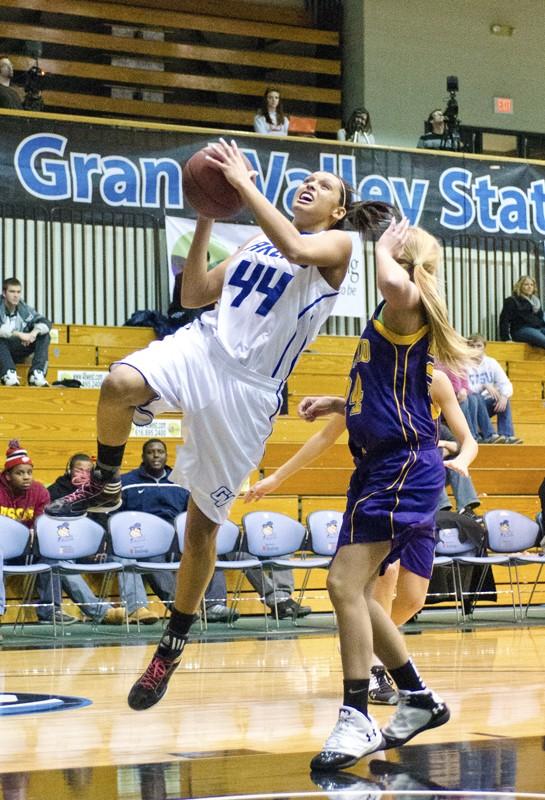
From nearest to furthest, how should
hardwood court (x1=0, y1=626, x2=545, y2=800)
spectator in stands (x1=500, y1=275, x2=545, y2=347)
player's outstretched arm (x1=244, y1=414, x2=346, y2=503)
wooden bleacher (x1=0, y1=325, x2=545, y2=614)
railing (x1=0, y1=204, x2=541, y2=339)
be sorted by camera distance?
1. hardwood court (x1=0, y1=626, x2=545, y2=800)
2. player's outstretched arm (x1=244, y1=414, x2=346, y2=503)
3. wooden bleacher (x1=0, y1=325, x2=545, y2=614)
4. railing (x1=0, y1=204, x2=541, y2=339)
5. spectator in stands (x1=500, y1=275, x2=545, y2=347)

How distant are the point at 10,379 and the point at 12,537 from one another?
2.64m

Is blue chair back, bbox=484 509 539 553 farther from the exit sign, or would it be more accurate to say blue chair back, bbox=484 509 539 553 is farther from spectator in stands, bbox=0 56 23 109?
the exit sign

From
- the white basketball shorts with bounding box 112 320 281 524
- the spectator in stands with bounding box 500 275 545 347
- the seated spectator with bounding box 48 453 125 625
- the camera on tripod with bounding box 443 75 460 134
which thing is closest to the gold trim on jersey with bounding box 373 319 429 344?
the white basketball shorts with bounding box 112 320 281 524

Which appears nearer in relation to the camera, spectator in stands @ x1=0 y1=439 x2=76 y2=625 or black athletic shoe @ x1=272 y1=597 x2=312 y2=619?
spectator in stands @ x1=0 y1=439 x2=76 y2=625

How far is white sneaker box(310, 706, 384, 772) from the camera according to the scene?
142 inches

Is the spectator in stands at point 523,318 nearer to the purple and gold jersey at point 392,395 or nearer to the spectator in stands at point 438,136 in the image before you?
the spectator in stands at point 438,136

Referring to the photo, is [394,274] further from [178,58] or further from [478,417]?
[178,58]

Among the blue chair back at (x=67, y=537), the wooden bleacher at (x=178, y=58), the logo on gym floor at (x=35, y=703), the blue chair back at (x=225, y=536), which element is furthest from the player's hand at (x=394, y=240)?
the wooden bleacher at (x=178, y=58)

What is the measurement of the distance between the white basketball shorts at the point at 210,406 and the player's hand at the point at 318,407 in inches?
12.4

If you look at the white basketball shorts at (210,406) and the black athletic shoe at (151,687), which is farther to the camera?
the black athletic shoe at (151,687)

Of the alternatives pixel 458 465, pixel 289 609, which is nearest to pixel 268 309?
pixel 458 465

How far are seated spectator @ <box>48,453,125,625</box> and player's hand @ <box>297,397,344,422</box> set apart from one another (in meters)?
4.34

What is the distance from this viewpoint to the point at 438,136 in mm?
13594

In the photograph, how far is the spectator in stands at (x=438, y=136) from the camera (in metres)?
13.6
